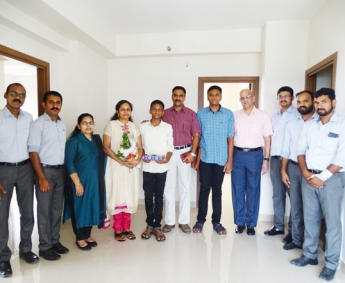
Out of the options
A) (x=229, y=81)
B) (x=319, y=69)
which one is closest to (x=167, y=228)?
(x=229, y=81)

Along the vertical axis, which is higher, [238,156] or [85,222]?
[238,156]

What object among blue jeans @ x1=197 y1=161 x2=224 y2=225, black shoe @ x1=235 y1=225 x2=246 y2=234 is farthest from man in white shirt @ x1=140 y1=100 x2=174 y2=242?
black shoe @ x1=235 y1=225 x2=246 y2=234

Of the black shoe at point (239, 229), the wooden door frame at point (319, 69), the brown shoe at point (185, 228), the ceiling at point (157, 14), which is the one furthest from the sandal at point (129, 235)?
the wooden door frame at point (319, 69)

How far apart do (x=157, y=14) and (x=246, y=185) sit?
2.41 meters

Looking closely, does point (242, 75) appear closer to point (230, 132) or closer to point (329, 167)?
point (230, 132)

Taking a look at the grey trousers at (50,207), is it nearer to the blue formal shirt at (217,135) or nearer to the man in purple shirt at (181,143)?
the man in purple shirt at (181,143)

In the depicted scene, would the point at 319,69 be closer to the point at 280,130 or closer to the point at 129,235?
the point at 280,130

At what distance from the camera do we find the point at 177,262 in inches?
94.5

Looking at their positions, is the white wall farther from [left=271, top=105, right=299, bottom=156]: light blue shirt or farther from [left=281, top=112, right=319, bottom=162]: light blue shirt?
[left=271, top=105, right=299, bottom=156]: light blue shirt

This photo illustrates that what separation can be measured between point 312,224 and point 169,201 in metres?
1.49

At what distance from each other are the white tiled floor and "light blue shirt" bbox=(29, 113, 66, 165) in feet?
3.22

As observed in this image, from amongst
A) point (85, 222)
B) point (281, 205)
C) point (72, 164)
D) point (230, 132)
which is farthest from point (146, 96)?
point (281, 205)

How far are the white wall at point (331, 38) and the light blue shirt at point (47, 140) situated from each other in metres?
2.66

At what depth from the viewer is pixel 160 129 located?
278 cm
